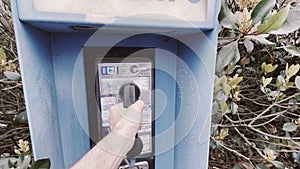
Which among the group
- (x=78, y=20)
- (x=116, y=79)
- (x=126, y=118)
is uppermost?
(x=78, y=20)

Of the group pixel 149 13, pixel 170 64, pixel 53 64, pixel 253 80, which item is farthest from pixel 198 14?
pixel 253 80

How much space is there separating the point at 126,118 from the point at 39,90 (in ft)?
0.78

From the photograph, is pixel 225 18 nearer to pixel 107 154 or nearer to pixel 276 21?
pixel 276 21

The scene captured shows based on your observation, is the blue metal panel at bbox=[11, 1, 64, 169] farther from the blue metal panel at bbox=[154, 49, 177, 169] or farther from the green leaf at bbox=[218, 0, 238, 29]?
the green leaf at bbox=[218, 0, 238, 29]

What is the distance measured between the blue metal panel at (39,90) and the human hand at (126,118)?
17 cm

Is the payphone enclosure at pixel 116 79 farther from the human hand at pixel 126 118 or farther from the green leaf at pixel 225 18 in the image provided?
the green leaf at pixel 225 18

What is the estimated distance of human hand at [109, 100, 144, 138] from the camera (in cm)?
62

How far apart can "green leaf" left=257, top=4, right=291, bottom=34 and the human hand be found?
388 millimetres

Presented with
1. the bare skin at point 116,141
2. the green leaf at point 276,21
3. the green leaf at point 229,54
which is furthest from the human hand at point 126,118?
the green leaf at point 276,21

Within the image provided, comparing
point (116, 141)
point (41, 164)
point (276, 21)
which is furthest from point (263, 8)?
point (41, 164)

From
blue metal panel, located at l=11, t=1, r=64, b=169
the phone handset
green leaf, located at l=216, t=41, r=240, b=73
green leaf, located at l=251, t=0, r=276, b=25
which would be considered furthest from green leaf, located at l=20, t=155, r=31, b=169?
green leaf, located at l=251, t=0, r=276, b=25

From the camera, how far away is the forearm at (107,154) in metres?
0.58

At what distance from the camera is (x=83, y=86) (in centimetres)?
68

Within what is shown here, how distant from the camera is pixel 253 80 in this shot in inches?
51.5
